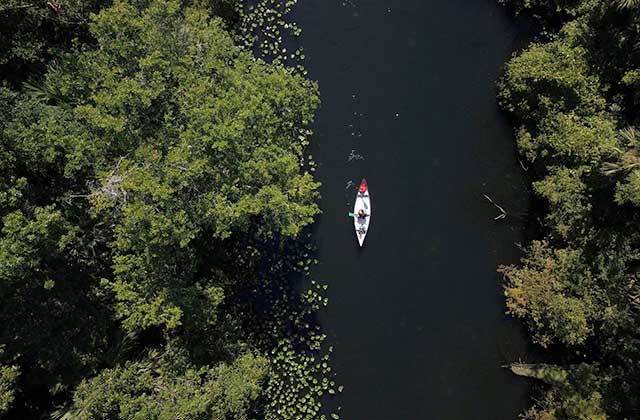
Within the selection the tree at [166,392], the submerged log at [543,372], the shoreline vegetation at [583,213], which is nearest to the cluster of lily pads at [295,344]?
the tree at [166,392]

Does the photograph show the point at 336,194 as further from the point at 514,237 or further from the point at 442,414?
the point at 442,414

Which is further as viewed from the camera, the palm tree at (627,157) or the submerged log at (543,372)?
the submerged log at (543,372)

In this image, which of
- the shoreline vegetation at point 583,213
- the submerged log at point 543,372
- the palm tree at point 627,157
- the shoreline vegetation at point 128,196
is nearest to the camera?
the shoreline vegetation at point 128,196

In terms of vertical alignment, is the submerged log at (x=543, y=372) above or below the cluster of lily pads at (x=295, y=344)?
above

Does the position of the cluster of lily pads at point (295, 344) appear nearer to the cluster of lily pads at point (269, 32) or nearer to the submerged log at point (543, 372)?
the submerged log at point (543, 372)

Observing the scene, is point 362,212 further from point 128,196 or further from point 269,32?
point 128,196

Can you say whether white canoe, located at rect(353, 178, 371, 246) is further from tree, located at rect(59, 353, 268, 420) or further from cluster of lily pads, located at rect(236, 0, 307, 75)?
tree, located at rect(59, 353, 268, 420)

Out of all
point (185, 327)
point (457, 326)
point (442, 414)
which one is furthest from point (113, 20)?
point (442, 414)

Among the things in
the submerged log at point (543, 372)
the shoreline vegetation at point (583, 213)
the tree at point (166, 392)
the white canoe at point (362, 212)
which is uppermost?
the shoreline vegetation at point (583, 213)
